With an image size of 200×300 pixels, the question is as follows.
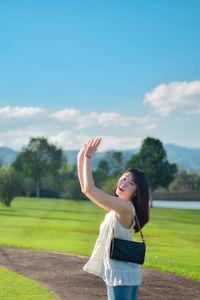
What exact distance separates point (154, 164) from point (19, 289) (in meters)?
54.7

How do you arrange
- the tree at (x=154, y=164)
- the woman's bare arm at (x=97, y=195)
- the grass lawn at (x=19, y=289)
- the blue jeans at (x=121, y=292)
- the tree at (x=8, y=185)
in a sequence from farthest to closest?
the tree at (x=154, y=164), the tree at (x=8, y=185), the grass lawn at (x=19, y=289), the blue jeans at (x=121, y=292), the woman's bare arm at (x=97, y=195)

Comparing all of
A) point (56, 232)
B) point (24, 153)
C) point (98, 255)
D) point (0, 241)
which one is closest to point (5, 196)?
point (56, 232)

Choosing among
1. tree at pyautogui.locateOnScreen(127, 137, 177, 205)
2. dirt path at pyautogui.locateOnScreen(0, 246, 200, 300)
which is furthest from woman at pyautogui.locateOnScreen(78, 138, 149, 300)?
tree at pyautogui.locateOnScreen(127, 137, 177, 205)

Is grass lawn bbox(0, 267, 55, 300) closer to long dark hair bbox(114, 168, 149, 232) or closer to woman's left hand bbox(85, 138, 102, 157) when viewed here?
long dark hair bbox(114, 168, 149, 232)

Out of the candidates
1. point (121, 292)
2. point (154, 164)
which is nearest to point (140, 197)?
point (121, 292)

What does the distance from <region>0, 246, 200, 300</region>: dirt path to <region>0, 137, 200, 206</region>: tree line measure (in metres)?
28.6

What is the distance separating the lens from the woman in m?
3.93

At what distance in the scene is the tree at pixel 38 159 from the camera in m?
92.6

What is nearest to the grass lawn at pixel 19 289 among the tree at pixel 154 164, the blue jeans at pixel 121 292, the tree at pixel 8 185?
the blue jeans at pixel 121 292

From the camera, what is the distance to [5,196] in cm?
4309

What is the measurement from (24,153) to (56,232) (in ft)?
246

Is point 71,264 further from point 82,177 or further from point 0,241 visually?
point 82,177

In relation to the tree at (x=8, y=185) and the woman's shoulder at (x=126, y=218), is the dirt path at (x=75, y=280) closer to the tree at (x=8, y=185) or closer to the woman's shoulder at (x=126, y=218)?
the woman's shoulder at (x=126, y=218)

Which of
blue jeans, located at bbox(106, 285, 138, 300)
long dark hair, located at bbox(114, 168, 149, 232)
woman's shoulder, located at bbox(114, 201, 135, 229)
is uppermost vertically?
long dark hair, located at bbox(114, 168, 149, 232)
